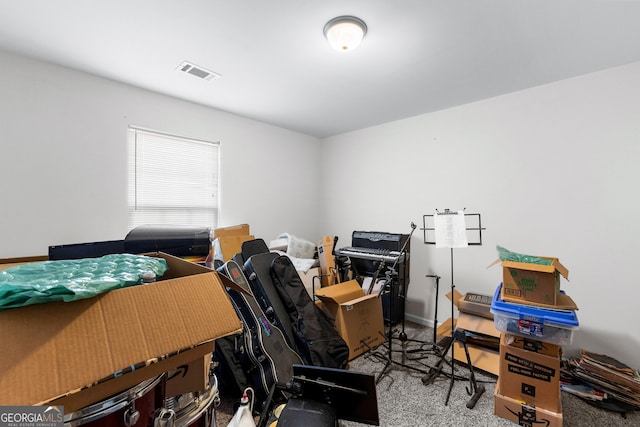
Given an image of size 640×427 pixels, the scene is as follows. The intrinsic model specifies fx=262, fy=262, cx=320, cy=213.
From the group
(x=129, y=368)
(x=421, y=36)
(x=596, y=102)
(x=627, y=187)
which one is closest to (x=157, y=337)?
(x=129, y=368)

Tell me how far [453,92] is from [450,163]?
758 mm

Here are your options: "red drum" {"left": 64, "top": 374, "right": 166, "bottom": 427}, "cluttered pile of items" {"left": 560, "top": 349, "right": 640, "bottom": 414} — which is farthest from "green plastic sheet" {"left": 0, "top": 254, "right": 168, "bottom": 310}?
"cluttered pile of items" {"left": 560, "top": 349, "right": 640, "bottom": 414}

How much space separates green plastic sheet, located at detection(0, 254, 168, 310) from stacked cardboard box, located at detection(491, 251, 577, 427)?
2.01m

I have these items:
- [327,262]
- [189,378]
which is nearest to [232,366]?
[189,378]

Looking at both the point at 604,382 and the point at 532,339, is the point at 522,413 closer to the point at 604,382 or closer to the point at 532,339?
the point at 532,339

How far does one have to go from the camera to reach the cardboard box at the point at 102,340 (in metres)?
0.50

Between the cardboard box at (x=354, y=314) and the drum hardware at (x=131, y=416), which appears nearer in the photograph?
the drum hardware at (x=131, y=416)

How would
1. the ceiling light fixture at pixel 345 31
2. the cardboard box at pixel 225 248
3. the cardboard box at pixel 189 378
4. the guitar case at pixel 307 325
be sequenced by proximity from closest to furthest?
the cardboard box at pixel 189 378
the ceiling light fixture at pixel 345 31
the guitar case at pixel 307 325
the cardboard box at pixel 225 248

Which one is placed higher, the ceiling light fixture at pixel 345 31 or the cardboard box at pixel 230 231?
the ceiling light fixture at pixel 345 31

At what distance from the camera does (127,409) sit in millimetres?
702

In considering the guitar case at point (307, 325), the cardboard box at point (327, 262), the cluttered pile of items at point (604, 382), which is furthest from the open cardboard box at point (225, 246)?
the cluttered pile of items at point (604, 382)

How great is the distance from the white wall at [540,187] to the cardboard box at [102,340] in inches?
113

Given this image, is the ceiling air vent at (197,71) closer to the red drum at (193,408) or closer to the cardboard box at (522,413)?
the red drum at (193,408)

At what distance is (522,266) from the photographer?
1676mm
